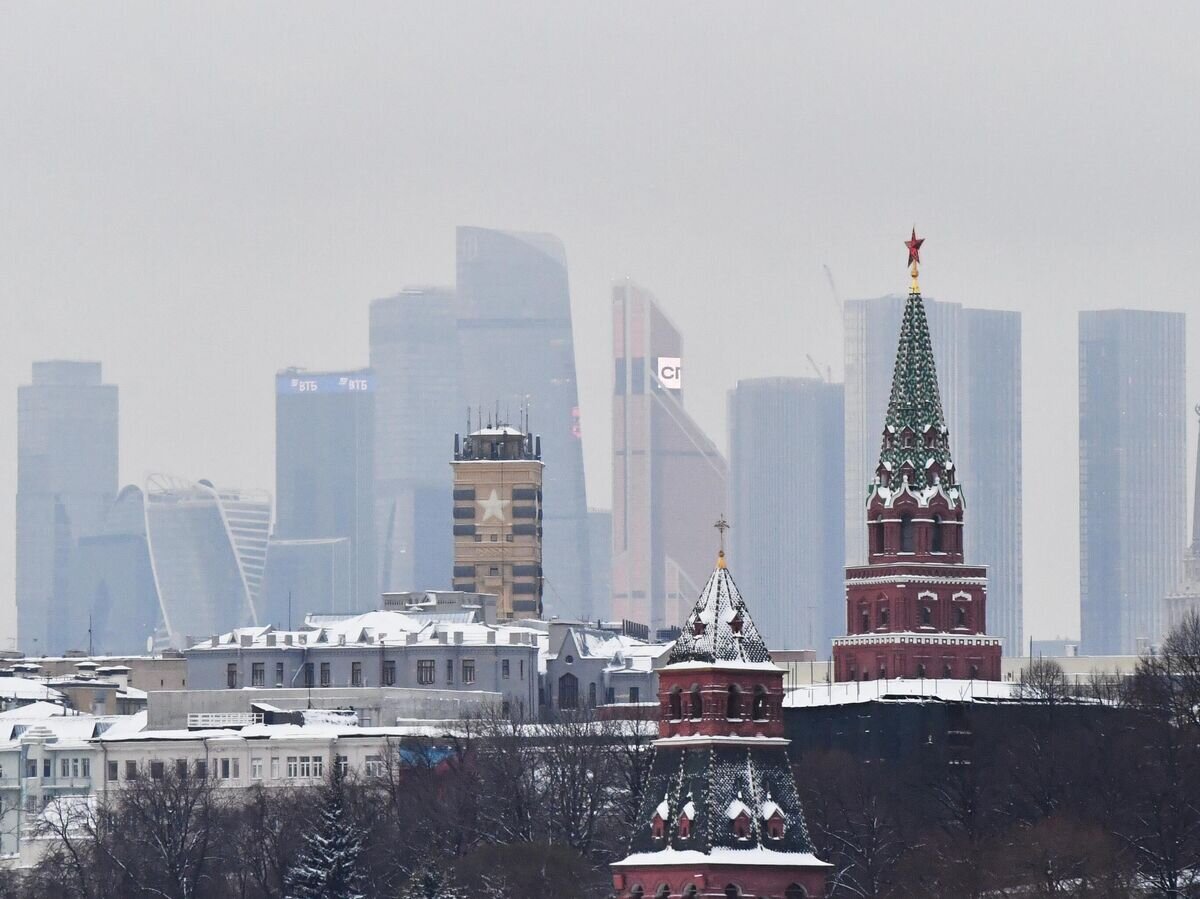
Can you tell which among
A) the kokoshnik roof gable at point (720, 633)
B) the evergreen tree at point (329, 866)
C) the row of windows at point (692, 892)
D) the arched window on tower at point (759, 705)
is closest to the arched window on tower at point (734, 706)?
the arched window on tower at point (759, 705)

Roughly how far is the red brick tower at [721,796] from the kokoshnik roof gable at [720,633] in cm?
6

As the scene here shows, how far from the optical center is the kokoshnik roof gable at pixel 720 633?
150875 mm

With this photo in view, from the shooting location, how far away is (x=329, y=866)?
17325cm

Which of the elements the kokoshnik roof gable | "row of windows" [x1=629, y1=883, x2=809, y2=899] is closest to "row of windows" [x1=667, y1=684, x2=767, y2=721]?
the kokoshnik roof gable

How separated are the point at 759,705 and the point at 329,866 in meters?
27.8

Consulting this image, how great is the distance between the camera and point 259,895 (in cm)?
19012

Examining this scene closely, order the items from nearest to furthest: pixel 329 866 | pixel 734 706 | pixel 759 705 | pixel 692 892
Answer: pixel 692 892 < pixel 734 706 < pixel 759 705 < pixel 329 866

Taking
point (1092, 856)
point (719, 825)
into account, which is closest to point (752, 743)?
point (719, 825)

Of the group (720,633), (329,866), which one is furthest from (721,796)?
(329,866)

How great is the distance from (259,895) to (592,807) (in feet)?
41.8

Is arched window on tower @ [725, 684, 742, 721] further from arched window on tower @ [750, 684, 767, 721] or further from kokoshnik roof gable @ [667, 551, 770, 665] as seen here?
kokoshnik roof gable @ [667, 551, 770, 665]

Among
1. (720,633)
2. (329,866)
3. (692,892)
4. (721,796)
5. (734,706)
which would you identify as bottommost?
(329,866)

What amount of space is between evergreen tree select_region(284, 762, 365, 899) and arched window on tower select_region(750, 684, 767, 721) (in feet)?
90.3

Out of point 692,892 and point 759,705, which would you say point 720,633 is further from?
point 692,892
